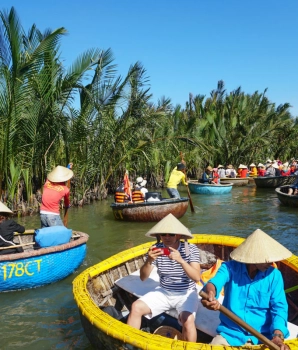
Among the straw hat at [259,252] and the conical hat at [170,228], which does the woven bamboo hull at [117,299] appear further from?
the conical hat at [170,228]

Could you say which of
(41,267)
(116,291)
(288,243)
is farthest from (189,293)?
(288,243)

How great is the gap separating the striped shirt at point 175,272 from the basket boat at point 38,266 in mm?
2499

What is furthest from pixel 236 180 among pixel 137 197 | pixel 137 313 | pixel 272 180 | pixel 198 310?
pixel 137 313

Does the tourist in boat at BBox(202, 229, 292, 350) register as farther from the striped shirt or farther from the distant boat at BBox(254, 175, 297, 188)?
the distant boat at BBox(254, 175, 297, 188)

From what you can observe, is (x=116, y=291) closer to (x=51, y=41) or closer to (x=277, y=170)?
(x=51, y=41)

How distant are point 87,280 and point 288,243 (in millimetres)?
5884

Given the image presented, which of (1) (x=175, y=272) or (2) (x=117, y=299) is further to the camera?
→ (2) (x=117, y=299)

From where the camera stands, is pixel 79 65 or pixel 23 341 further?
pixel 79 65

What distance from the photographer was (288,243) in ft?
28.4

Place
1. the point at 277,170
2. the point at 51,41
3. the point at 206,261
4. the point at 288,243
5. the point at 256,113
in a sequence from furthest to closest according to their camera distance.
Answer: the point at 256,113, the point at 277,170, the point at 51,41, the point at 288,243, the point at 206,261

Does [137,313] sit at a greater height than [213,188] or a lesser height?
lesser

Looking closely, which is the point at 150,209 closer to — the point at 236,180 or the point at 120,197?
the point at 120,197

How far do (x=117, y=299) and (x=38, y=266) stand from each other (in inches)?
61.4

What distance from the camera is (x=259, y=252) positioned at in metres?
3.04
